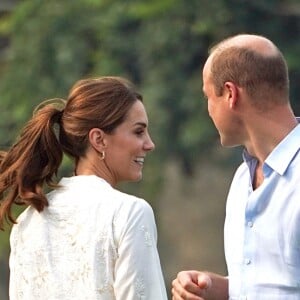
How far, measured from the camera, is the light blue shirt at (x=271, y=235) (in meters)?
4.10

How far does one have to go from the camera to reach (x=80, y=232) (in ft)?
14.4

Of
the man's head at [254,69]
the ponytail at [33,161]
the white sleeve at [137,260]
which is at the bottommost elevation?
the white sleeve at [137,260]

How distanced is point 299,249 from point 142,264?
0.45 m

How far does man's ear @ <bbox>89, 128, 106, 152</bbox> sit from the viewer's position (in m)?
4.48

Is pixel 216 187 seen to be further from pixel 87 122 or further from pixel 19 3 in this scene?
pixel 87 122

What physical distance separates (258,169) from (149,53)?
9990mm

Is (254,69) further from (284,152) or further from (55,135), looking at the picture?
(55,135)

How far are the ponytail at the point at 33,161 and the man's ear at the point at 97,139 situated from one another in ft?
0.43

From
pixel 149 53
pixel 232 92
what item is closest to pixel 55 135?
pixel 232 92

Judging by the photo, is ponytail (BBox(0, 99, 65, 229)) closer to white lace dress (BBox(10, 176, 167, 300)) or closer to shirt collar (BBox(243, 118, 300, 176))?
white lace dress (BBox(10, 176, 167, 300))

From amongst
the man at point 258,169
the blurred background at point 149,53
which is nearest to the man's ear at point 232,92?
the man at point 258,169

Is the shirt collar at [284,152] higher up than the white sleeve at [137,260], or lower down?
higher up

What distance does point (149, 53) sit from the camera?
46.7ft

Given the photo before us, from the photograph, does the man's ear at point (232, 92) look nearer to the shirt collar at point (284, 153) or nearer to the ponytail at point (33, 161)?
the shirt collar at point (284, 153)
